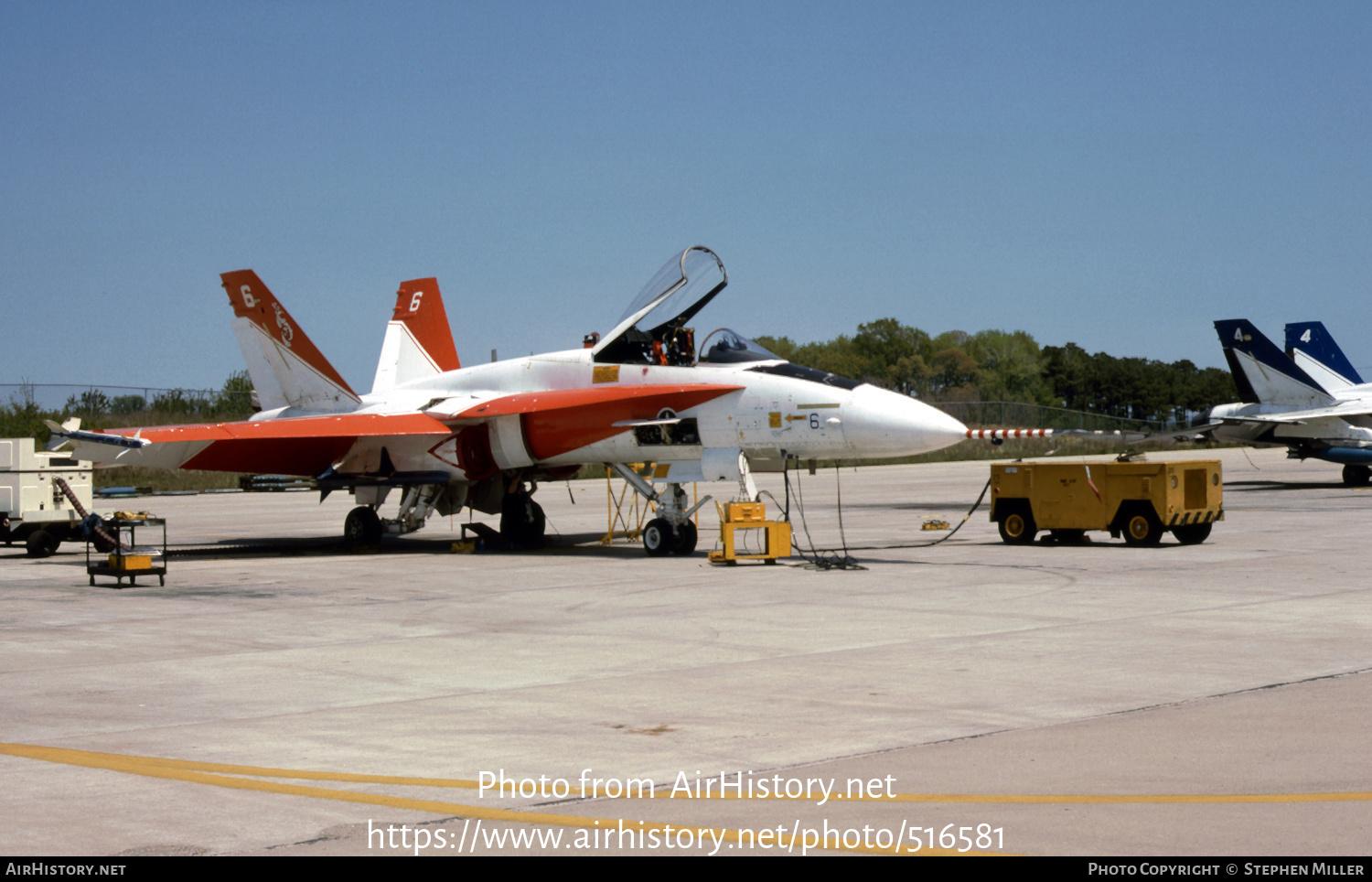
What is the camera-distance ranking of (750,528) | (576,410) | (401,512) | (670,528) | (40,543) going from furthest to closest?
(401,512) → (40,543) → (576,410) → (670,528) → (750,528)

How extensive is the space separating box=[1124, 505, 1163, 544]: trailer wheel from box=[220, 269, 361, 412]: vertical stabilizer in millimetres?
12360

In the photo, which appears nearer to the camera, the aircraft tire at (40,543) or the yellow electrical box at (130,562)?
the yellow electrical box at (130,562)

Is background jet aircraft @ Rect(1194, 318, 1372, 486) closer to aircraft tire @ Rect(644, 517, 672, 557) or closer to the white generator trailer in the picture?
aircraft tire @ Rect(644, 517, 672, 557)

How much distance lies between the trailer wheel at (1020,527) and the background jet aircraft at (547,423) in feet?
12.5

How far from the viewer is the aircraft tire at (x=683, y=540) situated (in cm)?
1823

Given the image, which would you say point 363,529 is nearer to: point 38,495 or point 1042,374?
point 38,495

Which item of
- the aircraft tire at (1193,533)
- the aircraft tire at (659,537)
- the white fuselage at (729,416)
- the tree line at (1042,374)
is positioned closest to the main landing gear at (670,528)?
the aircraft tire at (659,537)

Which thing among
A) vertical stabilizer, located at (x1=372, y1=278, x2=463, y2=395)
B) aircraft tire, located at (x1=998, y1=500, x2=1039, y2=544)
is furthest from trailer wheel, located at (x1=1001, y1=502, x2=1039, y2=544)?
vertical stabilizer, located at (x1=372, y1=278, x2=463, y2=395)

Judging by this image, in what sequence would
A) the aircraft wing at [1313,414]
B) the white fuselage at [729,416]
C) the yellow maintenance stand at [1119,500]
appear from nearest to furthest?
the white fuselage at [729,416] < the yellow maintenance stand at [1119,500] < the aircraft wing at [1313,414]

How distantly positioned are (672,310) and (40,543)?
10130mm

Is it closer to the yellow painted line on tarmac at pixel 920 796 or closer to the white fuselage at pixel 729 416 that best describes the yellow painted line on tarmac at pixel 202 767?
the yellow painted line on tarmac at pixel 920 796

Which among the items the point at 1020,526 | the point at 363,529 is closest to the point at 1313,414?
the point at 1020,526

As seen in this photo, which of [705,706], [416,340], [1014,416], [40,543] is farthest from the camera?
[1014,416]

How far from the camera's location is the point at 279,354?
22.7 meters
